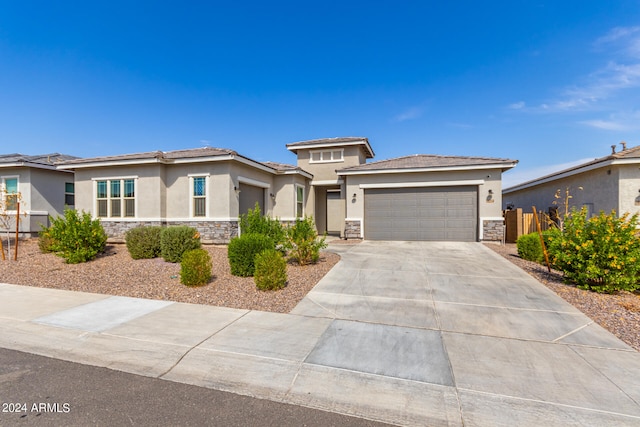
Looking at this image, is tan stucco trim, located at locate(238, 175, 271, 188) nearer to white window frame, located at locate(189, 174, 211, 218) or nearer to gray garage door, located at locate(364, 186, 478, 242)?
white window frame, located at locate(189, 174, 211, 218)

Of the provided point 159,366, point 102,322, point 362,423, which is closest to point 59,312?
point 102,322

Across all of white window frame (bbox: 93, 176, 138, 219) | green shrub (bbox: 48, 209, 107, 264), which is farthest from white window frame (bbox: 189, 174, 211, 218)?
green shrub (bbox: 48, 209, 107, 264)

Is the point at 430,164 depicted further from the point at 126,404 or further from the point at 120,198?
the point at 120,198

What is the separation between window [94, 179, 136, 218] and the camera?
13211mm

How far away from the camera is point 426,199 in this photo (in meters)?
14.2

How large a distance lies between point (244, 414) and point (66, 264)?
9733 millimetres

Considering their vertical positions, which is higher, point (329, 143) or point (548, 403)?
point (329, 143)

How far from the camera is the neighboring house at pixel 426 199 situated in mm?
13555

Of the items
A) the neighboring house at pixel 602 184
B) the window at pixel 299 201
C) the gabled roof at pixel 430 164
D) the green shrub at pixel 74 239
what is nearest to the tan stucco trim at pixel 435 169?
the gabled roof at pixel 430 164

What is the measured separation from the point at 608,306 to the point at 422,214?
29.2ft

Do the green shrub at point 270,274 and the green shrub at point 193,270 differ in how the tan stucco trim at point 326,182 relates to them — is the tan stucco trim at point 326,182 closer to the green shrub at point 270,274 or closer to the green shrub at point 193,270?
the green shrub at point 270,274

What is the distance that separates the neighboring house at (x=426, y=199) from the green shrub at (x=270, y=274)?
883cm

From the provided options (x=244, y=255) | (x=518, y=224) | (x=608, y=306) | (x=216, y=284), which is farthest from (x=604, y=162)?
(x=216, y=284)

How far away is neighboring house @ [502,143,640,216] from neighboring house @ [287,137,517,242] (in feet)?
9.63
